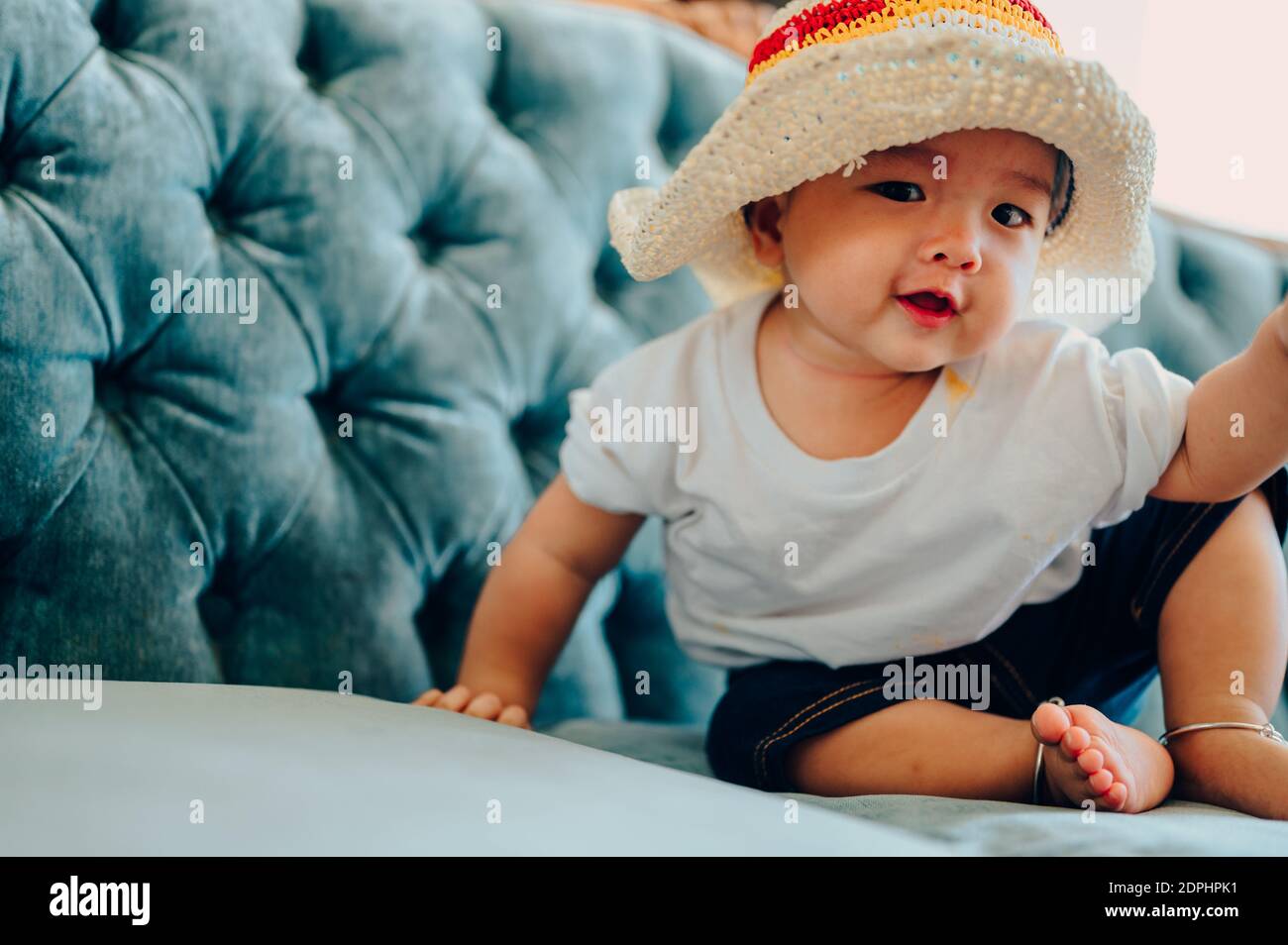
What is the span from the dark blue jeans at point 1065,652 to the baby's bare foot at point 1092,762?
17 cm

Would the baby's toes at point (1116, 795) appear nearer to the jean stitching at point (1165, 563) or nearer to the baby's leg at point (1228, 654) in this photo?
the baby's leg at point (1228, 654)

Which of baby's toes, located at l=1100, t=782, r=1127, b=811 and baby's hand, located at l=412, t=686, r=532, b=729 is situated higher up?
baby's hand, located at l=412, t=686, r=532, b=729

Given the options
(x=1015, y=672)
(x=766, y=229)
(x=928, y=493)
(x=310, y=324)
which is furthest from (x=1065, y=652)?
(x=310, y=324)

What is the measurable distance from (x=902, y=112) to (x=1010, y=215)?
14 cm

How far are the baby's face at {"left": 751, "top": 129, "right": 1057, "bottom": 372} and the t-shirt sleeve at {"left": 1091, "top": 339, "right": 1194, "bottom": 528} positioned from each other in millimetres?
108

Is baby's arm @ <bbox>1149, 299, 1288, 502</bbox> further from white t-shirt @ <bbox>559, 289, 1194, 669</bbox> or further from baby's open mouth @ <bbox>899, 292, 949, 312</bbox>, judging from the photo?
baby's open mouth @ <bbox>899, 292, 949, 312</bbox>

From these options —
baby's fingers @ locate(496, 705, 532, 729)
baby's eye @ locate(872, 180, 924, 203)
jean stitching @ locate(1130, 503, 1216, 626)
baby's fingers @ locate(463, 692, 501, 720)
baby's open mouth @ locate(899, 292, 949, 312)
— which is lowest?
baby's fingers @ locate(496, 705, 532, 729)

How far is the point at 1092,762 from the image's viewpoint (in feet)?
2.40

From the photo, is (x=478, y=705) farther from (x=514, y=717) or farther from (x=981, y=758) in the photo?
(x=981, y=758)

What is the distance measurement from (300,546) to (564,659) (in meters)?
0.28

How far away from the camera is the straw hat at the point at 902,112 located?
30.6 inches

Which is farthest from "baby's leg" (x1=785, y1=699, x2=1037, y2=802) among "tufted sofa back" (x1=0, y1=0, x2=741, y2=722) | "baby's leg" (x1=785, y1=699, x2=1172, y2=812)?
"tufted sofa back" (x1=0, y1=0, x2=741, y2=722)

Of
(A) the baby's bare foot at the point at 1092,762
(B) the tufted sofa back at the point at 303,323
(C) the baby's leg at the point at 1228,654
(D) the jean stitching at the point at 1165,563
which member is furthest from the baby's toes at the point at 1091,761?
(B) the tufted sofa back at the point at 303,323

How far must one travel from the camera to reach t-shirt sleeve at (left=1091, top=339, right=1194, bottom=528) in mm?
881
